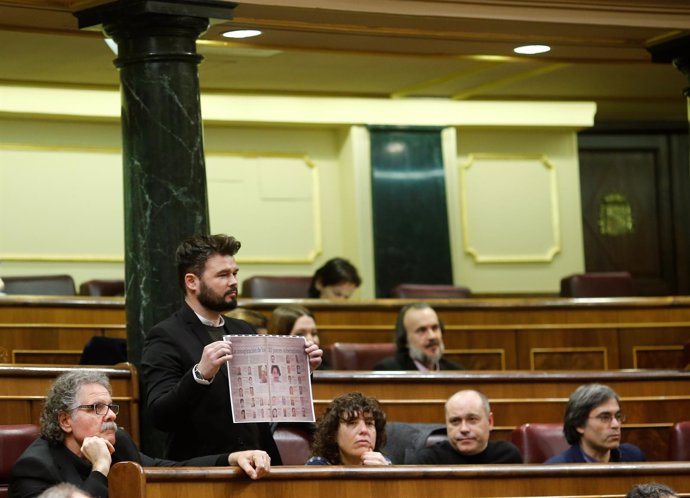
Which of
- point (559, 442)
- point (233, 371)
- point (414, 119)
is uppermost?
point (414, 119)

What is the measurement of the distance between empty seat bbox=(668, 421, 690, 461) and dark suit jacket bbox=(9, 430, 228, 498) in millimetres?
2101

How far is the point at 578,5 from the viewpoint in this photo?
7320mm

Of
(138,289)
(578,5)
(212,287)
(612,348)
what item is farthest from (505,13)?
(212,287)

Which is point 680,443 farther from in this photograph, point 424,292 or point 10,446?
point 424,292

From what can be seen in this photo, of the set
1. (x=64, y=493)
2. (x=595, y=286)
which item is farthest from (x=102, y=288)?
(x=64, y=493)

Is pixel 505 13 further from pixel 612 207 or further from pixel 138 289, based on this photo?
pixel 612 207

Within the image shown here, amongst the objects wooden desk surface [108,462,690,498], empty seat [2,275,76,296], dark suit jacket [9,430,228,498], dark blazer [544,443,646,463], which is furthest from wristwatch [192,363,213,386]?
empty seat [2,275,76,296]

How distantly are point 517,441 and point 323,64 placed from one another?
13.0 feet

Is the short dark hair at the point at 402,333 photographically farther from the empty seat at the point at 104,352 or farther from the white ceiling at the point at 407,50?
the white ceiling at the point at 407,50

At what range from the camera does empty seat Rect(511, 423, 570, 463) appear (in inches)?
216

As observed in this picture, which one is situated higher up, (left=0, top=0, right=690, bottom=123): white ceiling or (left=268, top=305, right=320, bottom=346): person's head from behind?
(left=0, top=0, right=690, bottom=123): white ceiling

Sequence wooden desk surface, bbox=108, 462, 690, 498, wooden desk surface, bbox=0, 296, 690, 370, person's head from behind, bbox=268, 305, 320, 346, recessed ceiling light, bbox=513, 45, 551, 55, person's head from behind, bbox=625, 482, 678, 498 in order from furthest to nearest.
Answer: recessed ceiling light, bbox=513, 45, 551, 55 → wooden desk surface, bbox=0, 296, 690, 370 → person's head from behind, bbox=268, 305, 320, 346 → person's head from behind, bbox=625, 482, 678, 498 → wooden desk surface, bbox=108, 462, 690, 498

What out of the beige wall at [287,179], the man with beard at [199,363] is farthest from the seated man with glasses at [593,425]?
the beige wall at [287,179]

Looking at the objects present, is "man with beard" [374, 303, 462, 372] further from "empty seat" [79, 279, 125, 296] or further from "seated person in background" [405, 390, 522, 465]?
"empty seat" [79, 279, 125, 296]
